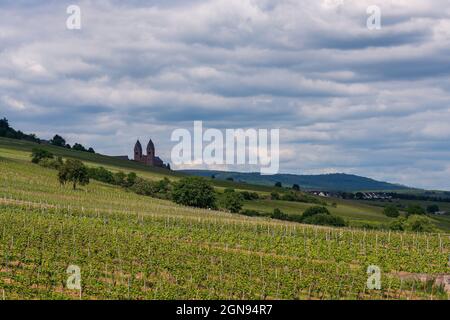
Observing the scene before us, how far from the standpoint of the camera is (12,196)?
102m

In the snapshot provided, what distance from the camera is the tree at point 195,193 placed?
443ft

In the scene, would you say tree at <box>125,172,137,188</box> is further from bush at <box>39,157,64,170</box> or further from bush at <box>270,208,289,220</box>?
bush at <box>270,208,289,220</box>

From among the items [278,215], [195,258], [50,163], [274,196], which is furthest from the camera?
[274,196]

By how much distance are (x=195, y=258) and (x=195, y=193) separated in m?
79.5

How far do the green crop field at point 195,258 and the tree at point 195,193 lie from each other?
4153cm

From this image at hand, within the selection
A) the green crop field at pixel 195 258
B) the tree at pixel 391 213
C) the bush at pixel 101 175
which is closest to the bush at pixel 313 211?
the tree at pixel 391 213

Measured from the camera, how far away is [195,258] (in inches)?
2176

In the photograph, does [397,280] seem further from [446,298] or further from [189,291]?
[189,291]

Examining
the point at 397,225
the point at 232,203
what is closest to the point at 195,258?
the point at 397,225

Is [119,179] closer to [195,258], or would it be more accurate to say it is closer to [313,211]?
[313,211]

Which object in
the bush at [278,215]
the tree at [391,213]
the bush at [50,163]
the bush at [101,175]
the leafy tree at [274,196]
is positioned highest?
the bush at [50,163]

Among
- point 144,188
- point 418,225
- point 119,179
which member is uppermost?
point 119,179

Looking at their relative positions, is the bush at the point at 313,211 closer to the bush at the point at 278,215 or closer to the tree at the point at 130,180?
the bush at the point at 278,215
